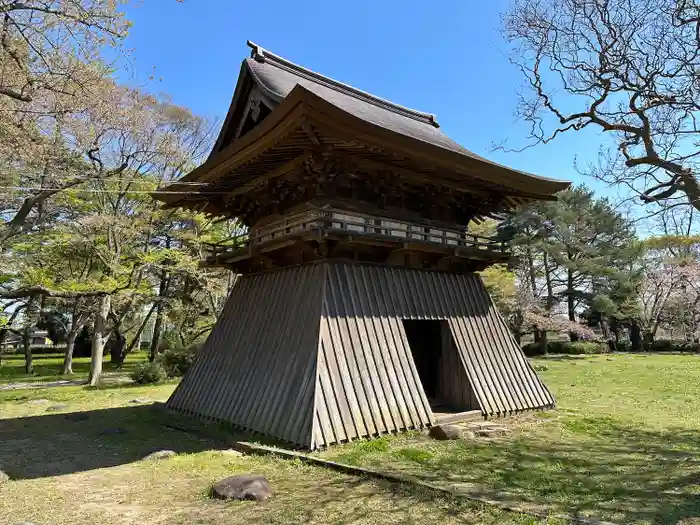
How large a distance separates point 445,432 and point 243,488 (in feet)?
13.5

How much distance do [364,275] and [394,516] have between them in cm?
510

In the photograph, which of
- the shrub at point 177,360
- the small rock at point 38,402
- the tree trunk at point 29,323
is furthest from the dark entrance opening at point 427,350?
the tree trunk at point 29,323

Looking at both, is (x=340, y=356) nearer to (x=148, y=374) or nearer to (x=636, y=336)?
(x=148, y=374)

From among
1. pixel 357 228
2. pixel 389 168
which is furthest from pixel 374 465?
pixel 389 168

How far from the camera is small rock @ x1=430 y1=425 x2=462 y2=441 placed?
855 cm

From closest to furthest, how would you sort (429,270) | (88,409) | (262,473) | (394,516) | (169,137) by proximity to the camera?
1. (394,516)
2. (262,473)
3. (429,270)
4. (88,409)
5. (169,137)

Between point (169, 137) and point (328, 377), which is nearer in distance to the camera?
point (328, 377)

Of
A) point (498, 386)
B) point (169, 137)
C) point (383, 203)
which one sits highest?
point (169, 137)

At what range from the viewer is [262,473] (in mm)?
6695

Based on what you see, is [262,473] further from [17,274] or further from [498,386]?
[17,274]

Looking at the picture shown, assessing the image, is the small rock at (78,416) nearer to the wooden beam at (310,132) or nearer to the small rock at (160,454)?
the small rock at (160,454)

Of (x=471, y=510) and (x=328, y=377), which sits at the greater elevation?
(x=328, y=377)

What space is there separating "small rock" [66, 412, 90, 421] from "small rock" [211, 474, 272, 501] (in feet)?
24.0

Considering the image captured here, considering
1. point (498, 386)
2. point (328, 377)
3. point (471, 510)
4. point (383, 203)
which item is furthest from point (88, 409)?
point (471, 510)
